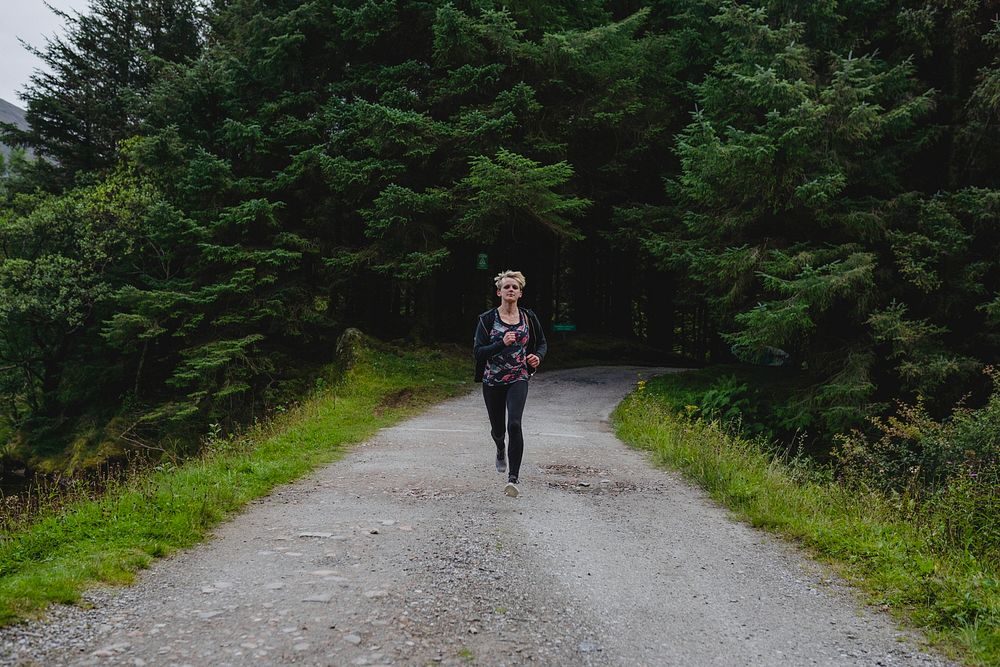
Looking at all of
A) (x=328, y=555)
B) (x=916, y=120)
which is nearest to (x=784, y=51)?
(x=916, y=120)

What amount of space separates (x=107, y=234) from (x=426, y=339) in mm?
9705

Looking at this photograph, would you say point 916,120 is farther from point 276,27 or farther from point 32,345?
point 32,345

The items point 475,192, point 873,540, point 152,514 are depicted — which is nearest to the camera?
point 873,540

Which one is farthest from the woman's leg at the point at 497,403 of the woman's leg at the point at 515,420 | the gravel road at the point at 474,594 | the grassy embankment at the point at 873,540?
the grassy embankment at the point at 873,540

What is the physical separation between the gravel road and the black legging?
46cm

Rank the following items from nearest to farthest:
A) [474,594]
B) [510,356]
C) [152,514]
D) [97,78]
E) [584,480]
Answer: [474,594]
[152,514]
[510,356]
[584,480]
[97,78]

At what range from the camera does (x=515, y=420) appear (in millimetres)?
5945

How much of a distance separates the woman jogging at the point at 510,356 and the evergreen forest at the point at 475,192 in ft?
13.2

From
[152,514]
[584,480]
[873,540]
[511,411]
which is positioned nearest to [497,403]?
[511,411]

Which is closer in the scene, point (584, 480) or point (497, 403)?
point (497, 403)

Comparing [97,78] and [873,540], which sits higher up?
[97,78]

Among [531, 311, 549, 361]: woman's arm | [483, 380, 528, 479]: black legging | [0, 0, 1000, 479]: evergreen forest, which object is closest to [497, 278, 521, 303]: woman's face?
[531, 311, 549, 361]: woman's arm

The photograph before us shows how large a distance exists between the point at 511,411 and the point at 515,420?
0.10 m

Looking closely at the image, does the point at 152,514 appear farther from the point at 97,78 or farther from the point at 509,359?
the point at 97,78
